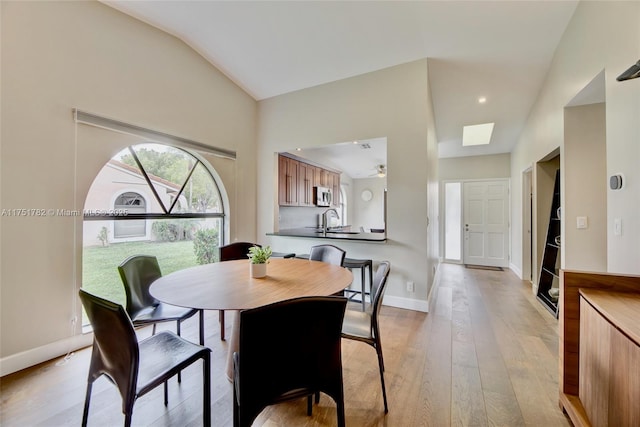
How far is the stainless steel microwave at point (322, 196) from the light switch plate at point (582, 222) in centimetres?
418

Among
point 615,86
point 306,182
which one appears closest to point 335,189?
point 306,182

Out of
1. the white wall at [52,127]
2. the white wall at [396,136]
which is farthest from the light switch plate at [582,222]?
the white wall at [52,127]

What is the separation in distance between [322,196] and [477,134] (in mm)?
3401

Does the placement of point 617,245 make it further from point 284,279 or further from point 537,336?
point 284,279

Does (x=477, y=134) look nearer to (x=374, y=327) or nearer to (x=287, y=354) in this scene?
(x=374, y=327)

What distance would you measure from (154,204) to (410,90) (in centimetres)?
341

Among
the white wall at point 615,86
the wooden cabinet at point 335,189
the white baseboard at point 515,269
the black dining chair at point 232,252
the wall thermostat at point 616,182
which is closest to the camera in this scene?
the white wall at point 615,86

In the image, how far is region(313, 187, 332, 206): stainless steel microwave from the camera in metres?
5.76

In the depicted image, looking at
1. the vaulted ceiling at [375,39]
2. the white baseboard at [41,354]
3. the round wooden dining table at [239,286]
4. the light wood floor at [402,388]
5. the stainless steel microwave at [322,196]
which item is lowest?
the light wood floor at [402,388]

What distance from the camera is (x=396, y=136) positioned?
3.29 m

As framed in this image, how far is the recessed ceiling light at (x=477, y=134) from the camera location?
Answer: 470 cm

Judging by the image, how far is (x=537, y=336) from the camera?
2.56 m

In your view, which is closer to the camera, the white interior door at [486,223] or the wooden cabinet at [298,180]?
the wooden cabinet at [298,180]

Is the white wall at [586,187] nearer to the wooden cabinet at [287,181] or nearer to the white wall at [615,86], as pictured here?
the white wall at [615,86]
